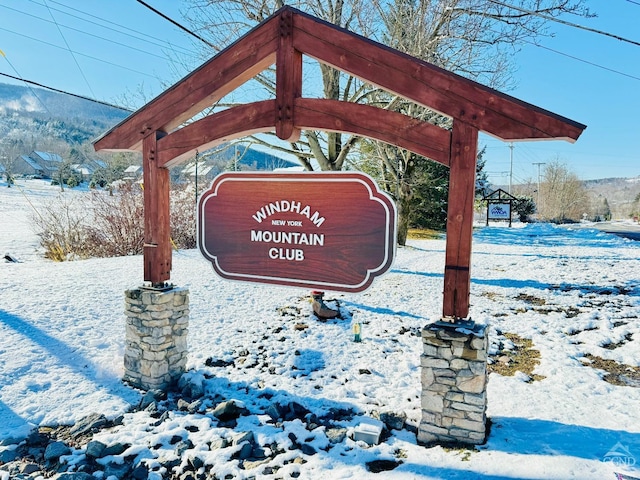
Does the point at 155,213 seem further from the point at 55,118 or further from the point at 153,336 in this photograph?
the point at 55,118

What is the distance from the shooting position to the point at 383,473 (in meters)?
3.10

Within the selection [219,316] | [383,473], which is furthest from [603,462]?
[219,316]

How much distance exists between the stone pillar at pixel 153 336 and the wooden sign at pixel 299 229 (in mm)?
936

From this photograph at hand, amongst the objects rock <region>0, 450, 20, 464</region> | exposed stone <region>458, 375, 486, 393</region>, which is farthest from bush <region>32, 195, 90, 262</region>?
exposed stone <region>458, 375, 486, 393</region>

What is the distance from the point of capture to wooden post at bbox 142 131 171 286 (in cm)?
451

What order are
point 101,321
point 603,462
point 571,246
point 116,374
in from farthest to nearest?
point 571,246
point 101,321
point 116,374
point 603,462

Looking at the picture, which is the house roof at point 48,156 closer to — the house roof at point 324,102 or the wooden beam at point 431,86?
the house roof at point 324,102

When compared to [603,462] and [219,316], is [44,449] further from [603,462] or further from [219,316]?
[603,462]

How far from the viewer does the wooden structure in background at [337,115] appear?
329 centimetres

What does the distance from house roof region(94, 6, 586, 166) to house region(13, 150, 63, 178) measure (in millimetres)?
78191

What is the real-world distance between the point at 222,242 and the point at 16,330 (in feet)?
13.0

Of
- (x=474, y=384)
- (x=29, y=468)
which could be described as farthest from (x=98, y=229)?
(x=474, y=384)

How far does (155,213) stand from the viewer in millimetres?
4547

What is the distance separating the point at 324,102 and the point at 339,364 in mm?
3538
